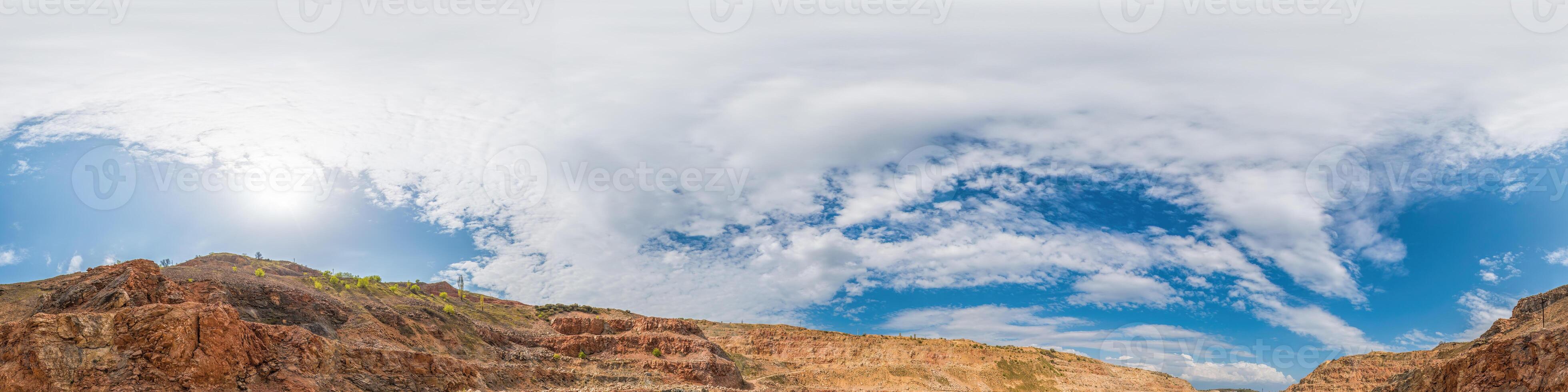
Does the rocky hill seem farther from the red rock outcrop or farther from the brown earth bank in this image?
the red rock outcrop

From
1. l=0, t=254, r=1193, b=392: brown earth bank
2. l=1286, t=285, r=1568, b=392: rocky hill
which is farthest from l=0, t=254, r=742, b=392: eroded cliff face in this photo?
l=1286, t=285, r=1568, b=392: rocky hill

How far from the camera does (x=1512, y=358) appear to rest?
67.2ft

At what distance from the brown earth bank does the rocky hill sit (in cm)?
2702

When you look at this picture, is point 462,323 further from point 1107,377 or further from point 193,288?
point 1107,377

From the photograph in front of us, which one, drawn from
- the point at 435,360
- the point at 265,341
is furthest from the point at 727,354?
the point at 265,341

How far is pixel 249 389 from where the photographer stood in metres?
19.6

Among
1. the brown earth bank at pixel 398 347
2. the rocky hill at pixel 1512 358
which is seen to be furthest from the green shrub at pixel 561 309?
the rocky hill at pixel 1512 358

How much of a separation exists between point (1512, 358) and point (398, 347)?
38.2 m

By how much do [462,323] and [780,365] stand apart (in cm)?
2912

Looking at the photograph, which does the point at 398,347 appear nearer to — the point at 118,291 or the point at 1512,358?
the point at 118,291

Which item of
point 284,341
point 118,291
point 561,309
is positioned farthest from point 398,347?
point 561,309

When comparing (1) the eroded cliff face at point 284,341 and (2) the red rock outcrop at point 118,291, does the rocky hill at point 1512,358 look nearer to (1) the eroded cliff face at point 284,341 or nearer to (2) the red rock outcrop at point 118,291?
(1) the eroded cliff face at point 284,341

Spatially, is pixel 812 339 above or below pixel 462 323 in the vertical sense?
above

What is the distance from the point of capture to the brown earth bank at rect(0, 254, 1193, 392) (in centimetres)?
1820
